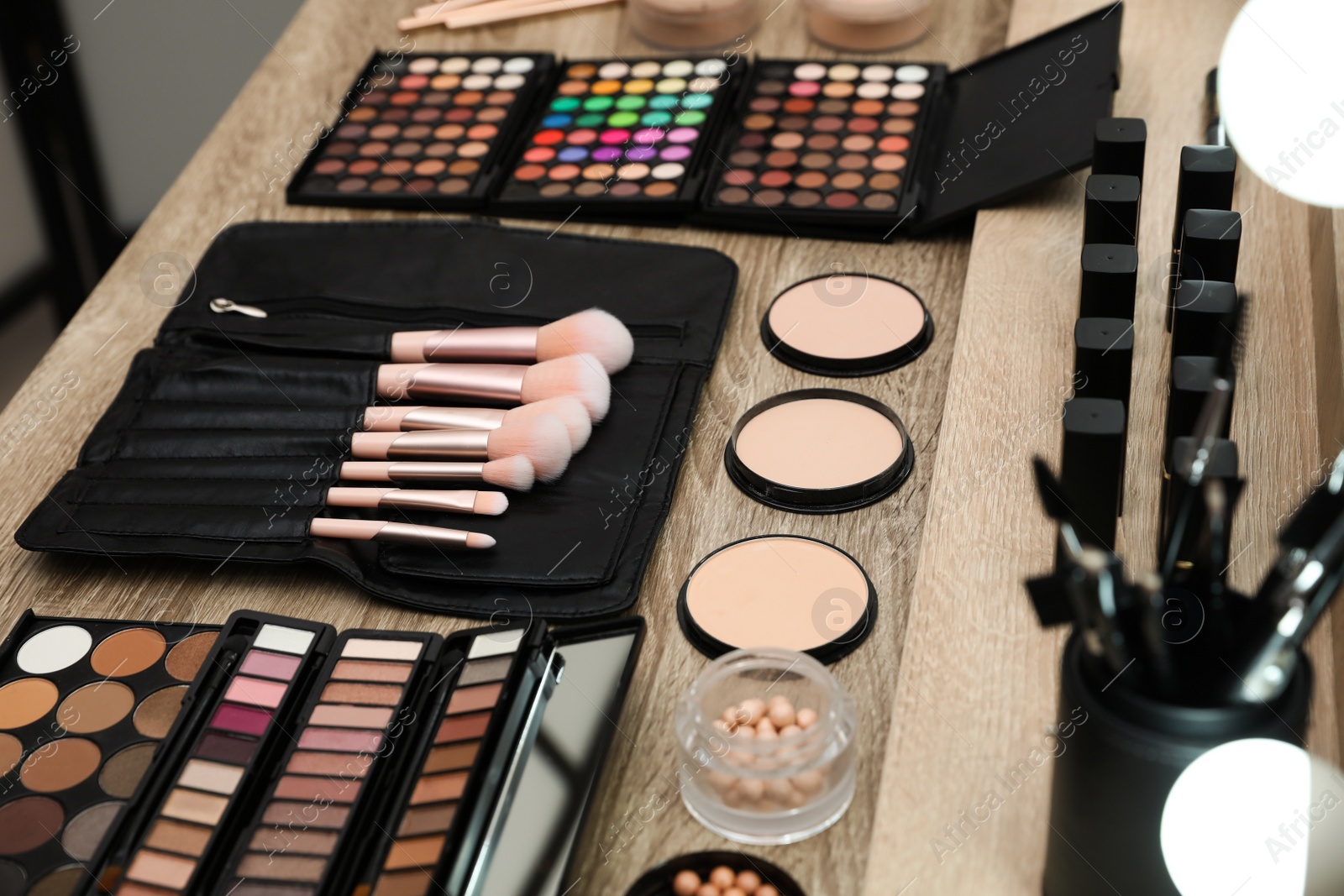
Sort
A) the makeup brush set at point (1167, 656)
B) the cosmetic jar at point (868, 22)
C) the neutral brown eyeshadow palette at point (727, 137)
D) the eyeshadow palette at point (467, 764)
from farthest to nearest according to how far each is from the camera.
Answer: the cosmetic jar at point (868, 22) < the neutral brown eyeshadow palette at point (727, 137) < the eyeshadow palette at point (467, 764) < the makeup brush set at point (1167, 656)

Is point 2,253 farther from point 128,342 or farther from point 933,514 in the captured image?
point 933,514

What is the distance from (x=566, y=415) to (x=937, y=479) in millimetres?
298

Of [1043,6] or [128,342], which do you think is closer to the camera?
[128,342]

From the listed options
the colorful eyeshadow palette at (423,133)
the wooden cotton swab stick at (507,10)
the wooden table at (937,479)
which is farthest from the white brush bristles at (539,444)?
the wooden cotton swab stick at (507,10)

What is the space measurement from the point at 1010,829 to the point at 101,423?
0.83 metres

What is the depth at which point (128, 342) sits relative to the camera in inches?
47.9

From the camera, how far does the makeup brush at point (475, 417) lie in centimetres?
99

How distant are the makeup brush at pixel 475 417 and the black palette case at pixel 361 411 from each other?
0.02m

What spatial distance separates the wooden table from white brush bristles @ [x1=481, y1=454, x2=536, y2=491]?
0.12 meters

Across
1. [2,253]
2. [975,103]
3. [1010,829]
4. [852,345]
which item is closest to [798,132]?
[975,103]

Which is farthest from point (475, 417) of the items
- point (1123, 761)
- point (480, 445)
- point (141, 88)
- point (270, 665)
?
point (141, 88)

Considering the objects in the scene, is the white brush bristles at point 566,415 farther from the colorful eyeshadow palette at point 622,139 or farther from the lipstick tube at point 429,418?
the colorful eyeshadow palette at point 622,139

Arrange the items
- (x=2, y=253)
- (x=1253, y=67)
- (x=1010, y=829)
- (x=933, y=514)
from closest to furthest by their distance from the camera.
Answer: (x=1010, y=829), (x=933, y=514), (x=1253, y=67), (x=2, y=253)

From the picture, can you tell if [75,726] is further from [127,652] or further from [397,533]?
[397,533]
